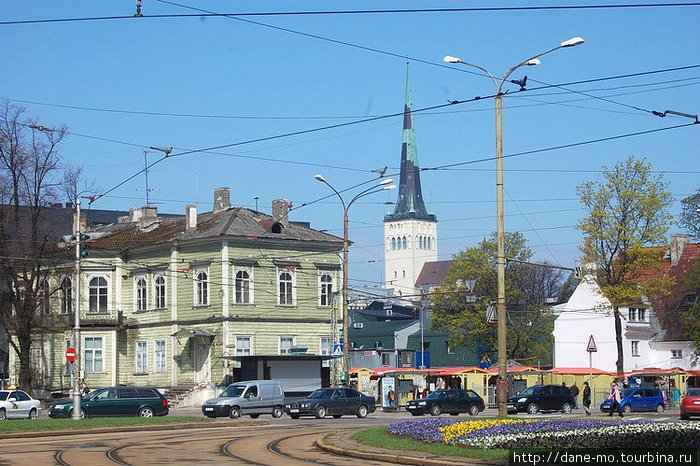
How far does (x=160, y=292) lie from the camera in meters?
65.4

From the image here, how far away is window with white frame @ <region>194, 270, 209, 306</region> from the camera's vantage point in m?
62.6

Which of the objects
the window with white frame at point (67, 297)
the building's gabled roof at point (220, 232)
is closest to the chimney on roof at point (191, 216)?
the building's gabled roof at point (220, 232)

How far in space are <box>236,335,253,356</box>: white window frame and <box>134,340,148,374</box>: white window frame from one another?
286 inches

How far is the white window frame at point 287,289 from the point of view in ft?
210

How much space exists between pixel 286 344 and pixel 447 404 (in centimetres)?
1643

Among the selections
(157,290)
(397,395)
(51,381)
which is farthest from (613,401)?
(51,381)

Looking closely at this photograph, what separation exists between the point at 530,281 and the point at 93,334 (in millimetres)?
51291

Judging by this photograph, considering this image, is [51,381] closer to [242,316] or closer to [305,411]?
[242,316]

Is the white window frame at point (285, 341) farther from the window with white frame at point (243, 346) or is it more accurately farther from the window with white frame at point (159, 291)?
the window with white frame at point (159, 291)

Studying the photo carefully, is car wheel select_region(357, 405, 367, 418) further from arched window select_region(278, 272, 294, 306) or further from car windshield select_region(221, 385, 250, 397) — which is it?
arched window select_region(278, 272, 294, 306)

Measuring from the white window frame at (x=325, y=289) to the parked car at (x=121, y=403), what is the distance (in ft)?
70.8

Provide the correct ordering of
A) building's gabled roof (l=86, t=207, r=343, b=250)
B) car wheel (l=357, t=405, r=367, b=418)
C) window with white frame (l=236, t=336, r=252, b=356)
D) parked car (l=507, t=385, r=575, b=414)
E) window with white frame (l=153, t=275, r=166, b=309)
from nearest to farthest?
car wheel (l=357, t=405, r=367, b=418) < parked car (l=507, t=385, r=575, b=414) < window with white frame (l=236, t=336, r=252, b=356) < building's gabled roof (l=86, t=207, r=343, b=250) < window with white frame (l=153, t=275, r=166, b=309)

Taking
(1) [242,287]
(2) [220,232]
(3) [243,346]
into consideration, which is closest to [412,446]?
(3) [243,346]

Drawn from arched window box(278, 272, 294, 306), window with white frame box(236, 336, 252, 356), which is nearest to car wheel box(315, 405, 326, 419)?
window with white frame box(236, 336, 252, 356)
